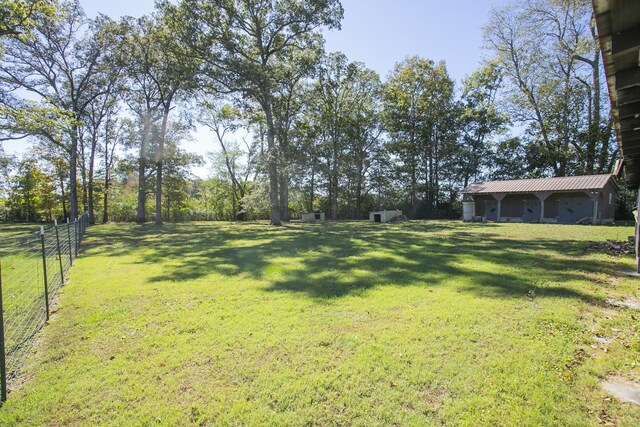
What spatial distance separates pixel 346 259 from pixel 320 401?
18.0 ft

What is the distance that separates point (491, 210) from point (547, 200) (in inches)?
145

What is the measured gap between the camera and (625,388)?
2480 millimetres

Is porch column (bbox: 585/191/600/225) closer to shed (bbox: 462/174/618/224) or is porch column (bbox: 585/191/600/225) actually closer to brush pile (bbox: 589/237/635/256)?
shed (bbox: 462/174/618/224)

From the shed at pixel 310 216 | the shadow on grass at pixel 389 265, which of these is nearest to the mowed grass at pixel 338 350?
the shadow on grass at pixel 389 265

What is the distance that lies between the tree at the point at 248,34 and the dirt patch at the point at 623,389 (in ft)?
58.9

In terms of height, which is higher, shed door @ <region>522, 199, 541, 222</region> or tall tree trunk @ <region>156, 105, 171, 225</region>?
tall tree trunk @ <region>156, 105, 171, 225</region>

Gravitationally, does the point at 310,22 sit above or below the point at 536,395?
above

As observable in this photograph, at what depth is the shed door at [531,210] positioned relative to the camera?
844 inches

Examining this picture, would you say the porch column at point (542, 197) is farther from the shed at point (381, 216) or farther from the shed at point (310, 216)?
the shed at point (310, 216)

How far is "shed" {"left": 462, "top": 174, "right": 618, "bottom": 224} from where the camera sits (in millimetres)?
18594

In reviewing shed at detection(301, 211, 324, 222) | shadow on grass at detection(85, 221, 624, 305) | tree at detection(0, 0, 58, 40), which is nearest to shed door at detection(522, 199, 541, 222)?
shadow on grass at detection(85, 221, 624, 305)

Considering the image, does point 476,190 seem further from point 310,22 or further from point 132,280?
point 132,280

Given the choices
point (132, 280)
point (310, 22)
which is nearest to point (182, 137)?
point (310, 22)

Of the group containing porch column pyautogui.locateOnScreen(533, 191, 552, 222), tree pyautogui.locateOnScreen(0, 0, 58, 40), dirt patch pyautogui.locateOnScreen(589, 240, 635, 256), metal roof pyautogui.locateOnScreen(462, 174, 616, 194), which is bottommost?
dirt patch pyautogui.locateOnScreen(589, 240, 635, 256)
